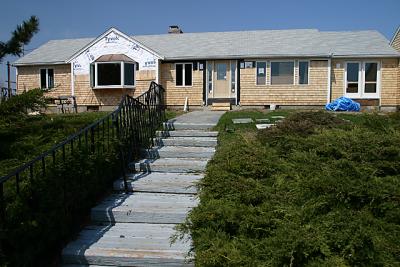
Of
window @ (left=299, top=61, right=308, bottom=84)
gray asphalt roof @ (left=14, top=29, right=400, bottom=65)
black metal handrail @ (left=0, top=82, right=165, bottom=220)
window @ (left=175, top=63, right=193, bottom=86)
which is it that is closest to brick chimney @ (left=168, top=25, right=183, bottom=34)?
gray asphalt roof @ (left=14, top=29, right=400, bottom=65)

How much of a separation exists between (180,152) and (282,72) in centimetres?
1322

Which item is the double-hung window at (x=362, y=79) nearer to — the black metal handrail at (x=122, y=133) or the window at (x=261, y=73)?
the window at (x=261, y=73)

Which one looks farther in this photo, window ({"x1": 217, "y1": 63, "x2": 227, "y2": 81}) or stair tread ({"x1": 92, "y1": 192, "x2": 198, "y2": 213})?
window ({"x1": 217, "y1": 63, "x2": 227, "y2": 81})

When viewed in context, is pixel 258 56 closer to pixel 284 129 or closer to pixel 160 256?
pixel 284 129

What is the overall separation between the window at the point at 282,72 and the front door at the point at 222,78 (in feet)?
7.54

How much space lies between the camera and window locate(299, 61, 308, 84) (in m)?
18.3

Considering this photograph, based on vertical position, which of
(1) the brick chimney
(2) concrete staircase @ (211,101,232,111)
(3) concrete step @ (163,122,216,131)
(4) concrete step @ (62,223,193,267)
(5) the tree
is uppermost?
(1) the brick chimney

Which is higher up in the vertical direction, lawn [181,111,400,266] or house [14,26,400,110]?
house [14,26,400,110]

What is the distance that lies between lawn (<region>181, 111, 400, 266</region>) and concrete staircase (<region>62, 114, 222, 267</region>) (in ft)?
1.38

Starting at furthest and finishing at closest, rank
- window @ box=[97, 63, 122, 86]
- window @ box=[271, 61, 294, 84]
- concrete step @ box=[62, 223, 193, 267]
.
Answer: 1. window @ box=[97, 63, 122, 86]
2. window @ box=[271, 61, 294, 84]
3. concrete step @ box=[62, 223, 193, 267]

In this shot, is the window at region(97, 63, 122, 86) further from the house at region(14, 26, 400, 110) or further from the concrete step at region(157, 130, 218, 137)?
the concrete step at region(157, 130, 218, 137)

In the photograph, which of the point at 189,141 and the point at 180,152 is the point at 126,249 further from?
the point at 189,141

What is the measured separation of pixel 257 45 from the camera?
64.2ft

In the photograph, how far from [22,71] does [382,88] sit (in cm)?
1951
